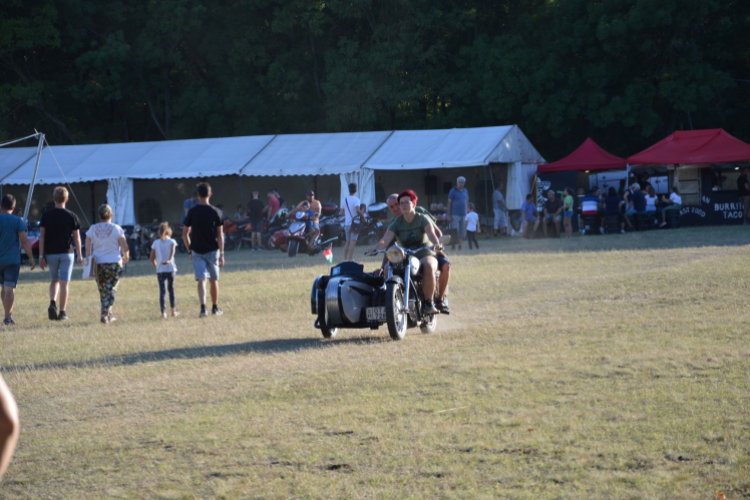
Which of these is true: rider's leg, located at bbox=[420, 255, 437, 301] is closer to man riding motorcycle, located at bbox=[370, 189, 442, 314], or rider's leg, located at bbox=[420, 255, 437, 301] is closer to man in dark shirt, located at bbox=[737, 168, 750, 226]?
man riding motorcycle, located at bbox=[370, 189, 442, 314]

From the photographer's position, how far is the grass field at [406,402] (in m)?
4.95

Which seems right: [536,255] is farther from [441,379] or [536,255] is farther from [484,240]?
[441,379]

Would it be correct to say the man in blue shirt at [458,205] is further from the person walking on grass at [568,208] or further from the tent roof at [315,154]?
the tent roof at [315,154]

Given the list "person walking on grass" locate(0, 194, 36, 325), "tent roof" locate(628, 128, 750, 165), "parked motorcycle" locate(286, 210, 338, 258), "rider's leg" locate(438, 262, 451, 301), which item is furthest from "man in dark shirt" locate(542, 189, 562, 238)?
"person walking on grass" locate(0, 194, 36, 325)

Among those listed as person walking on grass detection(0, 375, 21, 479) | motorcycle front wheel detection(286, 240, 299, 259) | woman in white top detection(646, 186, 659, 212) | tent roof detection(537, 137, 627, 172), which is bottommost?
motorcycle front wheel detection(286, 240, 299, 259)

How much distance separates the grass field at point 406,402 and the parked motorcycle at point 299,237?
10980 millimetres

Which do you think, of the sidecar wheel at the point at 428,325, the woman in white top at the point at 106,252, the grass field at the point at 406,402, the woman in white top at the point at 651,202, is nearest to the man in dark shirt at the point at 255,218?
the woman in white top at the point at 651,202

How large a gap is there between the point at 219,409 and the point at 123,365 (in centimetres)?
261

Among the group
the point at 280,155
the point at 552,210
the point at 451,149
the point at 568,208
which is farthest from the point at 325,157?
the point at 568,208

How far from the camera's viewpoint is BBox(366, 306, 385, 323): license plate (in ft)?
31.7

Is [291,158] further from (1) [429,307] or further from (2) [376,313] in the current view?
(2) [376,313]

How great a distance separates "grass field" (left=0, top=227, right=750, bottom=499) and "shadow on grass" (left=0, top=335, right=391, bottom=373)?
5cm

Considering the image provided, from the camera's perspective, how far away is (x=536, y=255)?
798 inches

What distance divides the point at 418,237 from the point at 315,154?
797 inches
